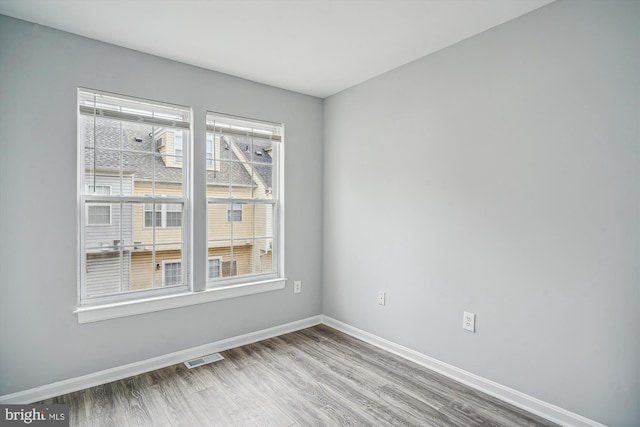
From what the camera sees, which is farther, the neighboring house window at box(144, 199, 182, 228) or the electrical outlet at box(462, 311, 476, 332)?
the neighboring house window at box(144, 199, 182, 228)

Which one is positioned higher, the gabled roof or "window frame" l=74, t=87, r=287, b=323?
the gabled roof

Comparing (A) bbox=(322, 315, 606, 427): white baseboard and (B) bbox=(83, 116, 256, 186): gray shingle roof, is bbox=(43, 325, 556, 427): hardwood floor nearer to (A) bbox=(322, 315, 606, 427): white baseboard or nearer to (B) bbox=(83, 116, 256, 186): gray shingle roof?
(A) bbox=(322, 315, 606, 427): white baseboard

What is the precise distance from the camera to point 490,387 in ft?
7.68

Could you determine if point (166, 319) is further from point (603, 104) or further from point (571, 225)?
point (603, 104)

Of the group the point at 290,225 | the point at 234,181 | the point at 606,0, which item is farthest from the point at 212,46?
the point at 606,0

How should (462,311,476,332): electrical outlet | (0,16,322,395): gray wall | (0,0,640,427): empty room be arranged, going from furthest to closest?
(462,311,476,332): electrical outlet < (0,16,322,395): gray wall < (0,0,640,427): empty room

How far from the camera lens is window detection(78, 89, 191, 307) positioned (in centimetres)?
253

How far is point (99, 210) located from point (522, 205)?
10.0 ft

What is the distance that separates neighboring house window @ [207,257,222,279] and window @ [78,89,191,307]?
219 mm

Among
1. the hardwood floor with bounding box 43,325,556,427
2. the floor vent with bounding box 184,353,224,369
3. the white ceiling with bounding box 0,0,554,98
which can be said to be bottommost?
the hardwood floor with bounding box 43,325,556,427

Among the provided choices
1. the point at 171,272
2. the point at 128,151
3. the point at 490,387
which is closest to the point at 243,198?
the point at 171,272

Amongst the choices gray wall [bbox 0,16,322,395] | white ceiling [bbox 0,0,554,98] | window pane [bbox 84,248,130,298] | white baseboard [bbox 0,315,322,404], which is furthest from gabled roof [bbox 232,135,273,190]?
white baseboard [bbox 0,315,322,404]

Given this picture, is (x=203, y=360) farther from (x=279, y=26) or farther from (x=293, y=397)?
(x=279, y=26)
